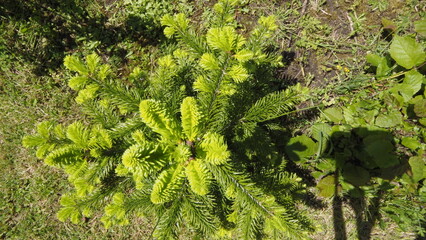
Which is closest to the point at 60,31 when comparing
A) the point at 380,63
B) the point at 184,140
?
the point at 184,140

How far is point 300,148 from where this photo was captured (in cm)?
322

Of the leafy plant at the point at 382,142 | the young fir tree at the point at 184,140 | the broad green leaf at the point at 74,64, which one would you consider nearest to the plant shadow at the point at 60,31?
the young fir tree at the point at 184,140

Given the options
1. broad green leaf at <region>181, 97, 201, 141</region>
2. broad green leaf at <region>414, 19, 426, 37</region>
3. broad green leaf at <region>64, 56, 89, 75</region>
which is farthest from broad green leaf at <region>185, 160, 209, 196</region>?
broad green leaf at <region>414, 19, 426, 37</region>

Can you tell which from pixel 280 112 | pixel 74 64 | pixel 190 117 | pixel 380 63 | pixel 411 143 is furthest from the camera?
pixel 380 63

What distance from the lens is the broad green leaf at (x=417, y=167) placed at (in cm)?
309

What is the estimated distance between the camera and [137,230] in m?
3.62

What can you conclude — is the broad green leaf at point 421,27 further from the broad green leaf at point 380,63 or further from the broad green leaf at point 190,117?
the broad green leaf at point 190,117

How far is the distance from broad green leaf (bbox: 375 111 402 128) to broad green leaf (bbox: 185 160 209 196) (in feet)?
8.52

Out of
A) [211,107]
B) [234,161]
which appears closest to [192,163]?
[211,107]

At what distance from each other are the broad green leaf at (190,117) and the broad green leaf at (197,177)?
0.16m

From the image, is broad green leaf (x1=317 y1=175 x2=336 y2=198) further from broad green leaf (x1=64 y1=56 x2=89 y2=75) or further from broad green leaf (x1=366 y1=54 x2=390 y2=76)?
broad green leaf (x1=64 y1=56 x2=89 y2=75)

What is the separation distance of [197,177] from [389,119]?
2731mm

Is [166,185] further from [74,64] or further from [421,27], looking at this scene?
[421,27]

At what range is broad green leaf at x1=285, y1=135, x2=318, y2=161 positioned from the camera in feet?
10.6
